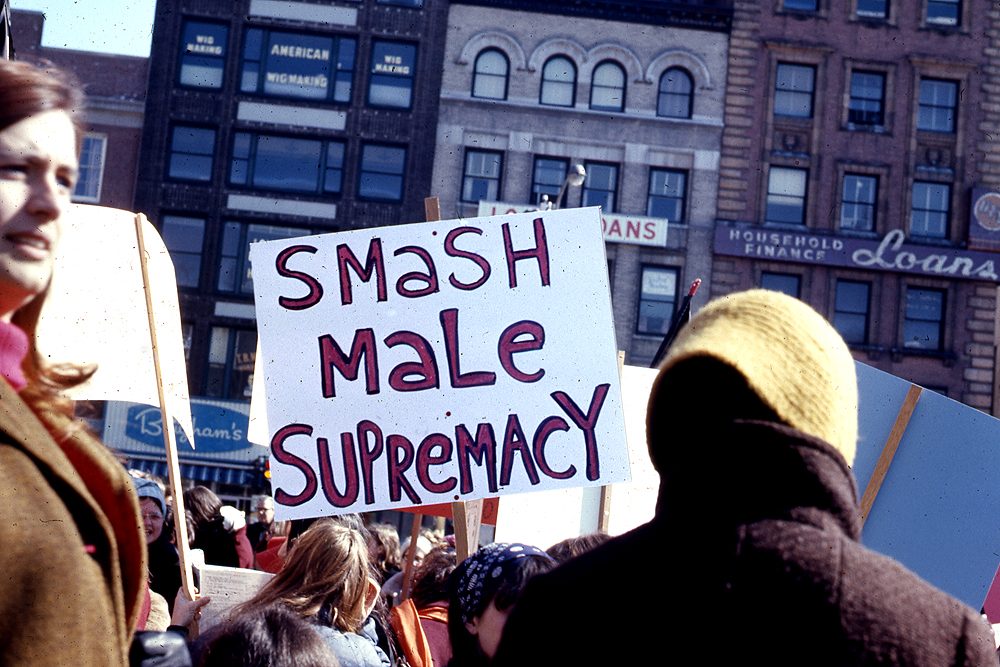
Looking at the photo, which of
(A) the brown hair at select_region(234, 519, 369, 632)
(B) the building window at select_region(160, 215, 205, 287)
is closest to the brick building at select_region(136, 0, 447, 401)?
(B) the building window at select_region(160, 215, 205, 287)

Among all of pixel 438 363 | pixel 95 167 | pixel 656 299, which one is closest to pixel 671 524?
pixel 438 363

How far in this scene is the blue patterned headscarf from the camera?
10.3 feet

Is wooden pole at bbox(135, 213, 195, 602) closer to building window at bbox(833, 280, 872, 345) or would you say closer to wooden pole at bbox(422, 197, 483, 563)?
wooden pole at bbox(422, 197, 483, 563)

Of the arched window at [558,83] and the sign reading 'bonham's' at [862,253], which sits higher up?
the arched window at [558,83]

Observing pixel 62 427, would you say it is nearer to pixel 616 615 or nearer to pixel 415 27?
pixel 616 615

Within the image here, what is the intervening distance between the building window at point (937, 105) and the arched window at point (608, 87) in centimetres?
652

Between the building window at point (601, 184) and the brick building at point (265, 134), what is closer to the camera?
the building window at point (601, 184)

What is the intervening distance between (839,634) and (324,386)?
3.17 m

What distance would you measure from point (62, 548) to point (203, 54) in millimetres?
24116

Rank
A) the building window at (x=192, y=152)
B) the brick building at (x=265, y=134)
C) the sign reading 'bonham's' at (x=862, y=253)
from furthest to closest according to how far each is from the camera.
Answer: the building window at (x=192, y=152)
the brick building at (x=265, y=134)
the sign reading 'bonham's' at (x=862, y=253)

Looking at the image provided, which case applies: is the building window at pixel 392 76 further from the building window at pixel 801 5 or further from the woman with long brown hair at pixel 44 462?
the woman with long brown hair at pixel 44 462

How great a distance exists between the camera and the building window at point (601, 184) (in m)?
23.0

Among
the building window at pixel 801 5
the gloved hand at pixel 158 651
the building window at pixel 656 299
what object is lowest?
the gloved hand at pixel 158 651


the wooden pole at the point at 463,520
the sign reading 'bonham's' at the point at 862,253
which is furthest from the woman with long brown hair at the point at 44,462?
the sign reading 'bonham's' at the point at 862,253
